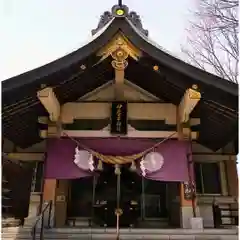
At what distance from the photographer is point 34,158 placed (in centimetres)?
889

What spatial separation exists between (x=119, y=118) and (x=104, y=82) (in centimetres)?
105

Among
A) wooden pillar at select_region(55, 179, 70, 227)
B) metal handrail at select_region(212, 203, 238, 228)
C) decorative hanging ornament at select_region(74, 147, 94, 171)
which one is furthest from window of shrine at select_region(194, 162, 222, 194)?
wooden pillar at select_region(55, 179, 70, 227)

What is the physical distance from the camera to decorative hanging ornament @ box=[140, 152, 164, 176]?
715 cm

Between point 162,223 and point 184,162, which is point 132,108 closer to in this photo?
point 184,162

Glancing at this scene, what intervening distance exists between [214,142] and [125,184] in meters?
2.74

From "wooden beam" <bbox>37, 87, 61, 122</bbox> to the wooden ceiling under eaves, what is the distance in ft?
0.45

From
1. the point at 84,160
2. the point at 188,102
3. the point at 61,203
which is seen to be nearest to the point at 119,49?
the point at 188,102

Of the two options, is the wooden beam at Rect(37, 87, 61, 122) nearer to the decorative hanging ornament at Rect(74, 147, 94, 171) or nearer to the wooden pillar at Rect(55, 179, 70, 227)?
the decorative hanging ornament at Rect(74, 147, 94, 171)

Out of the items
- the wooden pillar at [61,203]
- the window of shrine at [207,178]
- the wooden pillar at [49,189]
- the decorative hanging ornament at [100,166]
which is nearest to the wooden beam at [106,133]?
the decorative hanging ornament at [100,166]

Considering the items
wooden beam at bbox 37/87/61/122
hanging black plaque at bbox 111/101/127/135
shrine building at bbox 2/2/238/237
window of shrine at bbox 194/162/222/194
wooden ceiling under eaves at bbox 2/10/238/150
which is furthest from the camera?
window of shrine at bbox 194/162/222/194

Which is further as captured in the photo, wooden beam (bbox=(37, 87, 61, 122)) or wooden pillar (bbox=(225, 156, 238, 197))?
wooden pillar (bbox=(225, 156, 238, 197))

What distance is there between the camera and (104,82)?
26.2 feet

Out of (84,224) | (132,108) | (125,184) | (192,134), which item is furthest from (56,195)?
(192,134)

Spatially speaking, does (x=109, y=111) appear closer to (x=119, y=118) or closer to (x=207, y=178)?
(x=119, y=118)
